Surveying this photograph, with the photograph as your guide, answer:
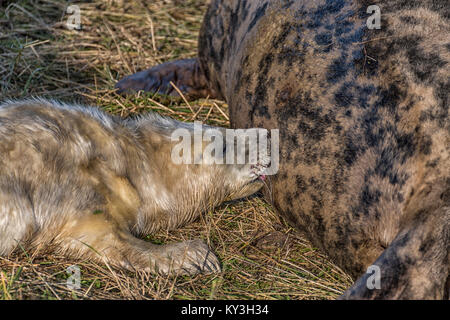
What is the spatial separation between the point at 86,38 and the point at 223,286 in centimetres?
301

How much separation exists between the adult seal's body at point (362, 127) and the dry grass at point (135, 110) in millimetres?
185

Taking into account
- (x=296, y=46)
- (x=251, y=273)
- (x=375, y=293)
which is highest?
(x=296, y=46)

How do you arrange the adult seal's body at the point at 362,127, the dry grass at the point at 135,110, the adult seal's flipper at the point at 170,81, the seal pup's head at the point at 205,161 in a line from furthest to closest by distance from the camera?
the adult seal's flipper at the point at 170,81 < the seal pup's head at the point at 205,161 < the dry grass at the point at 135,110 < the adult seal's body at the point at 362,127

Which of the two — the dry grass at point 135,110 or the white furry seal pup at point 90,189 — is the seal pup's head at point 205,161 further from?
the dry grass at point 135,110

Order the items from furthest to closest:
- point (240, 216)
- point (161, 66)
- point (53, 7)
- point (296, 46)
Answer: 1. point (53, 7)
2. point (161, 66)
3. point (240, 216)
4. point (296, 46)

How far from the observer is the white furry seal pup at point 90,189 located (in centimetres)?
262

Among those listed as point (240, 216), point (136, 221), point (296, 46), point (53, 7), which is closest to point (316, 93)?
point (296, 46)

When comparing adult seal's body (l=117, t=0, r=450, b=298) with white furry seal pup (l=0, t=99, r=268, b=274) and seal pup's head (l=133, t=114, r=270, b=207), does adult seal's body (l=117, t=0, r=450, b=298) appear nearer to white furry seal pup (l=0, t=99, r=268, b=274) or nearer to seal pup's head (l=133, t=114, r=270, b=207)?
seal pup's head (l=133, t=114, r=270, b=207)

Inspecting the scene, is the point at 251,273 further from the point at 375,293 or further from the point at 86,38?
the point at 86,38

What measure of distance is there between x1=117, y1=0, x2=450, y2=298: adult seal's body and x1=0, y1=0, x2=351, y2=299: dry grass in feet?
0.61

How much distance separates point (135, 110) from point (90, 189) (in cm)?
141

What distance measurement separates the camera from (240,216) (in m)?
3.24

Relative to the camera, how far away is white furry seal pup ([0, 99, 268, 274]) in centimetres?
262

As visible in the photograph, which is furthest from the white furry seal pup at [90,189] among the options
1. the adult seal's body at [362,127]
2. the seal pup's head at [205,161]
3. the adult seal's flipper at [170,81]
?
the adult seal's flipper at [170,81]
